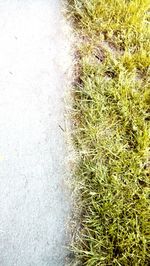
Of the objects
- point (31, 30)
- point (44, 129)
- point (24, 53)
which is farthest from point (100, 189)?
point (31, 30)

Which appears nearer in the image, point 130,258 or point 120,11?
point 130,258

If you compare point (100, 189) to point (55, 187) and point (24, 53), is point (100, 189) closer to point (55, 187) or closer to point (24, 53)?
point (55, 187)

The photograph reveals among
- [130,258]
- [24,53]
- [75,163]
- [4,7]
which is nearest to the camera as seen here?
[130,258]

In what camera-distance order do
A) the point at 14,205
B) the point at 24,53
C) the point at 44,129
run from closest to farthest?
the point at 14,205, the point at 44,129, the point at 24,53

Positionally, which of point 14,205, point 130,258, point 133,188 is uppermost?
point 14,205
